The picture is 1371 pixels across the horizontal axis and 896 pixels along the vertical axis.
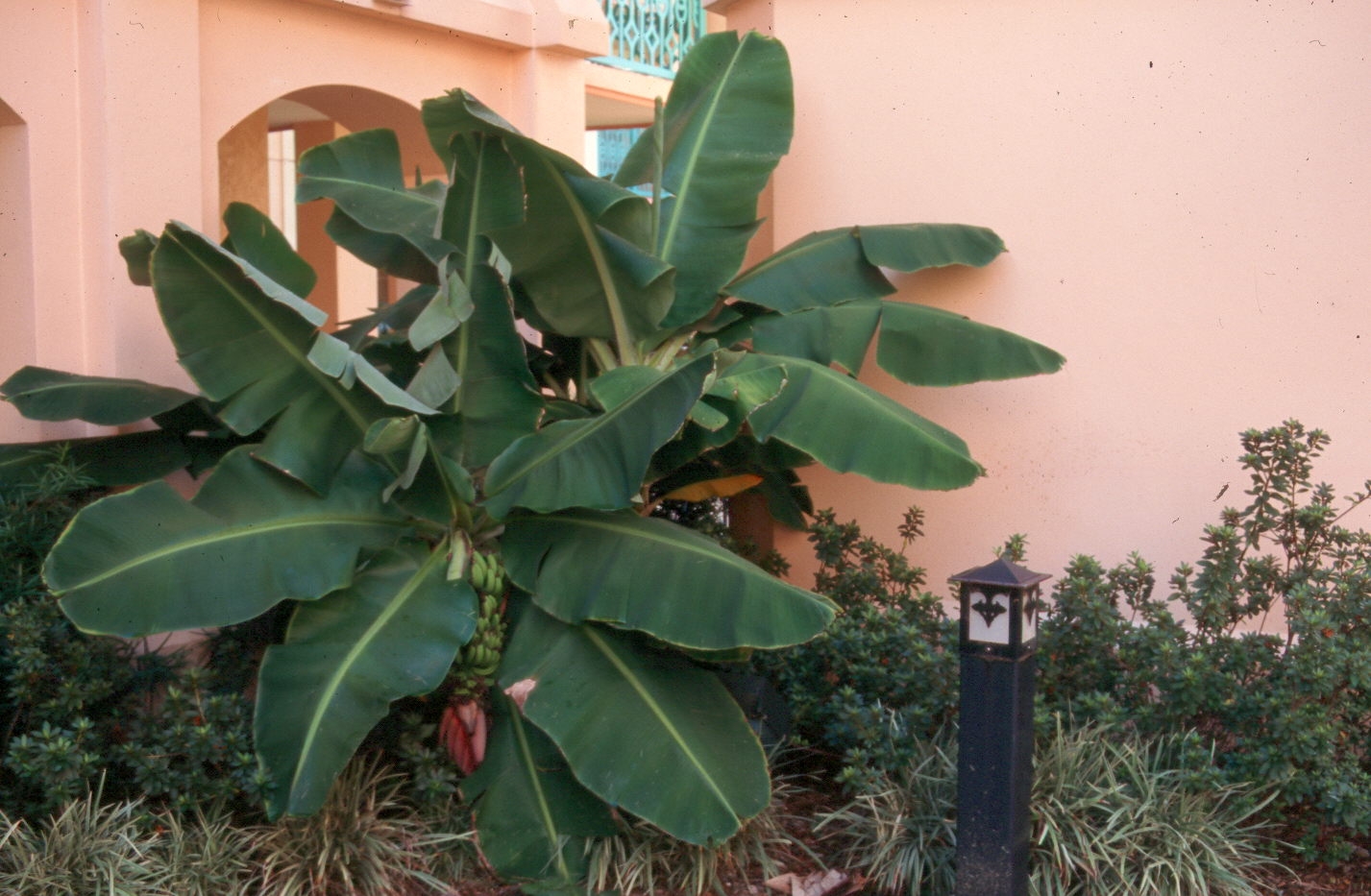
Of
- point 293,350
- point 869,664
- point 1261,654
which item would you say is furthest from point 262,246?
point 1261,654

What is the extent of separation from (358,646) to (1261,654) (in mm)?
3747

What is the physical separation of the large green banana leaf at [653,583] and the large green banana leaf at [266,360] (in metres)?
0.83

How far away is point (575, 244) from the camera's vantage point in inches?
226

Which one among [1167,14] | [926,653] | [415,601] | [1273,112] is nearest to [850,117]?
[1167,14]

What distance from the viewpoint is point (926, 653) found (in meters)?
5.79

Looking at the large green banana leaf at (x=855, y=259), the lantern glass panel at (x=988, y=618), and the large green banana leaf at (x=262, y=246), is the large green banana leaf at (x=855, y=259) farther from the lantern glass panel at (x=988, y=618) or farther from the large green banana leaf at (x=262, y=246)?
the lantern glass panel at (x=988, y=618)

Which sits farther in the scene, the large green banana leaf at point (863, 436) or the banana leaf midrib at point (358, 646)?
the large green banana leaf at point (863, 436)

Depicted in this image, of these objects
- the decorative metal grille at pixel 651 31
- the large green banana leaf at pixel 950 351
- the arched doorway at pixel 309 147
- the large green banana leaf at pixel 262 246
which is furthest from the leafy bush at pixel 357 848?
the decorative metal grille at pixel 651 31

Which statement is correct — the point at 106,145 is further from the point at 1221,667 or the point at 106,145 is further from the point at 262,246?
the point at 1221,667

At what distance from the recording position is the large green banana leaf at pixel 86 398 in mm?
5695

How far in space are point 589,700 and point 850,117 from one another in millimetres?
4347

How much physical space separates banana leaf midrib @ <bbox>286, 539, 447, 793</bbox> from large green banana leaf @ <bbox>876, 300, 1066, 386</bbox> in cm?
260

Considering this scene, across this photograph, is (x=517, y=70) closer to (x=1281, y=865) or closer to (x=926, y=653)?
(x=926, y=653)

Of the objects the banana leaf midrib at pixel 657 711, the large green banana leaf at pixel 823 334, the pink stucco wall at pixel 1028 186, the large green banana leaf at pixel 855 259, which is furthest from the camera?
the large green banana leaf at pixel 855 259
